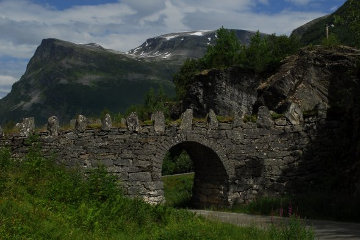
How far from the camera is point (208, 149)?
58.5 ft

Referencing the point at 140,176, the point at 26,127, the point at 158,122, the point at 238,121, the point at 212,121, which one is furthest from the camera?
the point at 238,121

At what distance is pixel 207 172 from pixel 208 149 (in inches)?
71.7

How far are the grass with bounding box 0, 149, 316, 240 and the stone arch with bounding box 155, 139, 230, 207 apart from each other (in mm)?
5233

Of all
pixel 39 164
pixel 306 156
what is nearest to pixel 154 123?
pixel 39 164

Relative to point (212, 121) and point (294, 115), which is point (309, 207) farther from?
point (212, 121)

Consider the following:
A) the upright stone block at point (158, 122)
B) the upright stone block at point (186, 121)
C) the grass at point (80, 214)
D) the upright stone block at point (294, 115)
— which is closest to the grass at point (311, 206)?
the grass at point (80, 214)

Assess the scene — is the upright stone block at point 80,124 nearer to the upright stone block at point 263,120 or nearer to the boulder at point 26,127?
the boulder at point 26,127

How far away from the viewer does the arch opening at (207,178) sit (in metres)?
18.1

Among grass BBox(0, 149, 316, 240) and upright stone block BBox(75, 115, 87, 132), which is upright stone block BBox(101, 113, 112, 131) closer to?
upright stone block BBox(75, 115, 87, 132)

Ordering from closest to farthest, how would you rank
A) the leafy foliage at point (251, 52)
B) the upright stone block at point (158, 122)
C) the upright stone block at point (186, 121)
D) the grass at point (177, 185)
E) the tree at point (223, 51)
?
the upright stone block at point (158, 122), the upright stone block at point (186, 121), the grass at point (177, 185), the leafy foliage at point (251, 52), the tree at point (223, 51)

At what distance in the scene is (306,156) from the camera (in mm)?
18531

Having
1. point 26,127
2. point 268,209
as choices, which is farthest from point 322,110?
point 26,127

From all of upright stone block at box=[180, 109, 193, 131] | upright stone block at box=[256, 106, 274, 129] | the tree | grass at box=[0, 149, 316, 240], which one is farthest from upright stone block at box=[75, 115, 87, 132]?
the tree

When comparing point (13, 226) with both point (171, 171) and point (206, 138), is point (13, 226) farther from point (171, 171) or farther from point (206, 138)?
point (171, 171)
